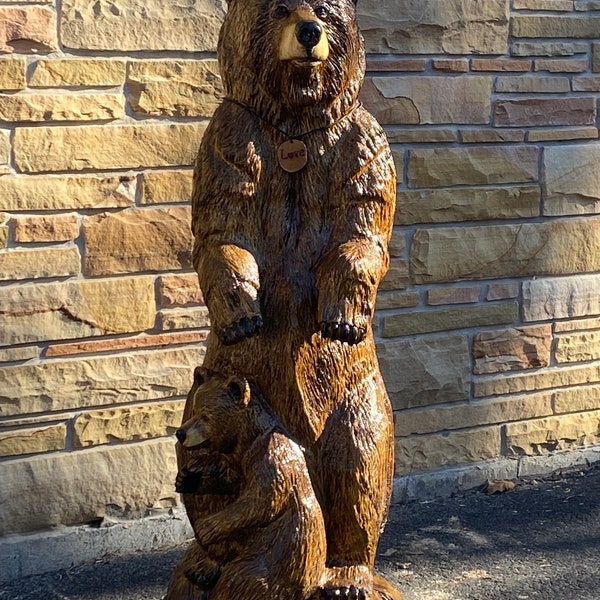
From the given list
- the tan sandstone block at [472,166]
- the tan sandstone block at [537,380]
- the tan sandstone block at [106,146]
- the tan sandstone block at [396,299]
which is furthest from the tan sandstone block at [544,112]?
the tan sandstone block at [106,146]

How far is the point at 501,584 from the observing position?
3.35 metres

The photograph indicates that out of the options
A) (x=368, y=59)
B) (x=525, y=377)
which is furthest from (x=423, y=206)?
(x=525, y=377)

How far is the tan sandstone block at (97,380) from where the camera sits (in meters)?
3.38

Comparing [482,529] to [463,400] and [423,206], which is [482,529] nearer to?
[463,400]

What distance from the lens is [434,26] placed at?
386 centimetres

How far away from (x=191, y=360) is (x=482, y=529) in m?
1.30

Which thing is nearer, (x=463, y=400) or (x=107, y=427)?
(x=107, y=427)

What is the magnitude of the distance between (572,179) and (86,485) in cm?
237

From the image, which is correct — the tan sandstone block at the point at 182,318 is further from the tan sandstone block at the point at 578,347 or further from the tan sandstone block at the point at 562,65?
the tan sandstone block at the point at 562,65

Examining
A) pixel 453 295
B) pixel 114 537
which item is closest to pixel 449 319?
pixel 453 295

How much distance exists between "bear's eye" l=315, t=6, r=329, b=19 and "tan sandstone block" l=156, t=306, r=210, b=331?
150cm

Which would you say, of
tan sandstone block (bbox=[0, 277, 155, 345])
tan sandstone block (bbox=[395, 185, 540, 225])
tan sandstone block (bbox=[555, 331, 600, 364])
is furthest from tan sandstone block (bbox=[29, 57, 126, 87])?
tan sandstone block (bbox=[555, 331, 600, 364])

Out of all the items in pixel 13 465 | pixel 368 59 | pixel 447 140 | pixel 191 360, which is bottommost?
pixel 13 465

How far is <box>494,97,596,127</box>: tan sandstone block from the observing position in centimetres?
403
